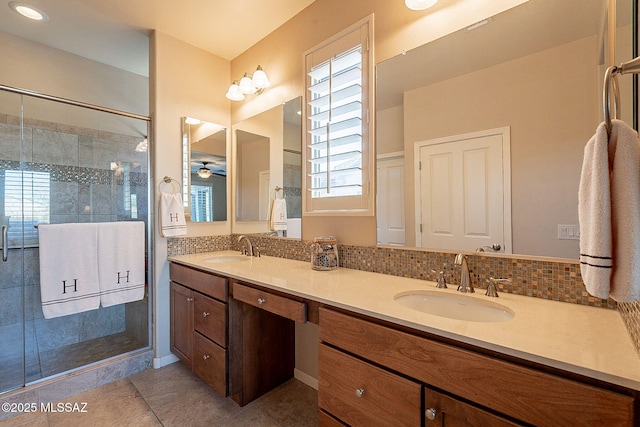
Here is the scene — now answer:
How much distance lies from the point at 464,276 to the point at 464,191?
383 millimetres

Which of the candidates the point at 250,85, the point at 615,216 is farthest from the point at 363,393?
the point at 250,85

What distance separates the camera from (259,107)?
7.93 feet

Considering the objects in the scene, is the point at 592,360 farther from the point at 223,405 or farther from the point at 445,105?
the point at 223,405

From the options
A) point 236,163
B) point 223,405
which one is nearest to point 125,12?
point 236,163

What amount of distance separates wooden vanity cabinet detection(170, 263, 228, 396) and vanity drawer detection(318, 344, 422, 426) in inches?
30.9

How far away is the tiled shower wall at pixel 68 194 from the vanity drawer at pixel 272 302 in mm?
1219

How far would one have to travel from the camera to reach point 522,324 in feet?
2.86

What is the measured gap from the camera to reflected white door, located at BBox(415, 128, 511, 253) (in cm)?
122

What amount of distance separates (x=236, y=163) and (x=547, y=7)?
7.37 ft

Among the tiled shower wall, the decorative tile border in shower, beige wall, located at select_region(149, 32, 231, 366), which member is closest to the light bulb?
beige wall, located at select_region(149, 32, 231, 366)

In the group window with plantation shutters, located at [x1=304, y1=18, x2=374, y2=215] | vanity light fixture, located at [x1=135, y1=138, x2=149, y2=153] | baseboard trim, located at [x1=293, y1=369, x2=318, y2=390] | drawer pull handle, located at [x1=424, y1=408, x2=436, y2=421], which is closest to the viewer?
drawer pull handle, located at [x1=424, y1=408, x2=436, y2=421]

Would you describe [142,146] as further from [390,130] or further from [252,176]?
[390,130]

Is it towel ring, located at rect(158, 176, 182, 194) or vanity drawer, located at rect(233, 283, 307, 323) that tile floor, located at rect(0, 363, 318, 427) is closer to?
vanity drawer, located at rect(233, 283, 307, 323)

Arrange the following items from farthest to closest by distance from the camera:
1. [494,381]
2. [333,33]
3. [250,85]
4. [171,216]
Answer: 1. [250,85]
2. [171,216]
3. [333,33]
4. [494,381]
